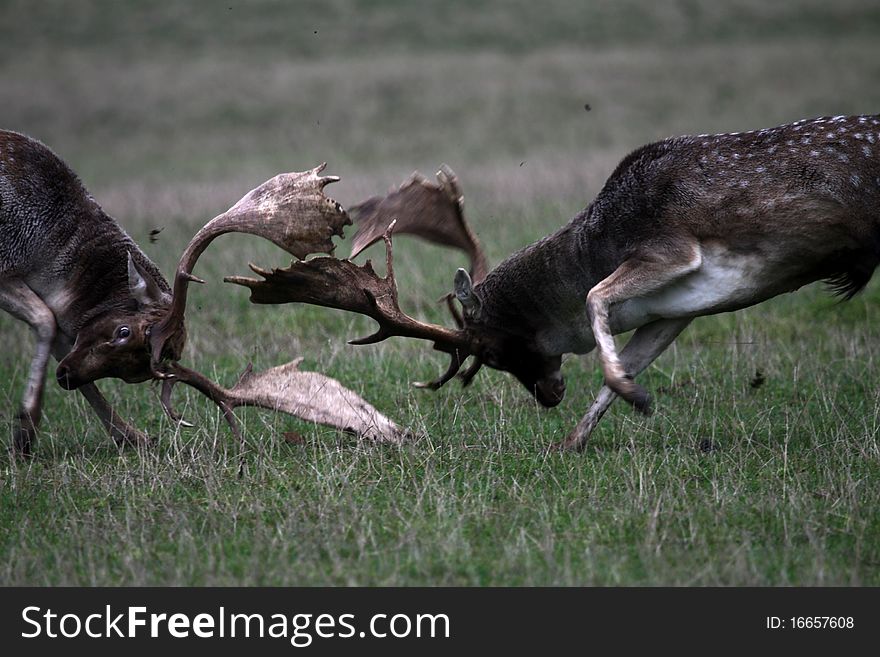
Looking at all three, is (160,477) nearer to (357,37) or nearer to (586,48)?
(586,48)

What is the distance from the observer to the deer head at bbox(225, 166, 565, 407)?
741 centimetres

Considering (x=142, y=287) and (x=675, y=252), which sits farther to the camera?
(x=142, y=287)

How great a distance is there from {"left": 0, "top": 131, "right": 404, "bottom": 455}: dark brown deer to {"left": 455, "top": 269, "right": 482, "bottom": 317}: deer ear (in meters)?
0.87

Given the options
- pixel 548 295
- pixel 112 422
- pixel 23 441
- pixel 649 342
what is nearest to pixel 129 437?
pixel 112 422

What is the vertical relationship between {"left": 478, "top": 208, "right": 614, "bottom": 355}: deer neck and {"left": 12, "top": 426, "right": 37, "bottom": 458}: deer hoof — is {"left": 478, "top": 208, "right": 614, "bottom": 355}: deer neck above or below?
above

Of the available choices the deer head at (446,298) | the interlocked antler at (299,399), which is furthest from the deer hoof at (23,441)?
the deer head at (446,298)

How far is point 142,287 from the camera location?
7559 millimetres

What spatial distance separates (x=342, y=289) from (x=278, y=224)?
1.77ft

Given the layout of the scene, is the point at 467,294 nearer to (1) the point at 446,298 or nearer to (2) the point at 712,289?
(1) the point at 446,298

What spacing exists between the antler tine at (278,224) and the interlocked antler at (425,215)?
673mm

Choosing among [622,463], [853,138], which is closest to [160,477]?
[622,463]

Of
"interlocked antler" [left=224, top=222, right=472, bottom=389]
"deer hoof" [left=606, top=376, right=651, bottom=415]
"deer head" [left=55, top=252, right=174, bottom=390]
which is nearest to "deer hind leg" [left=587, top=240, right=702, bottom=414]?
"deer hoof" [left=606, top=376, right=651, bottom=415]

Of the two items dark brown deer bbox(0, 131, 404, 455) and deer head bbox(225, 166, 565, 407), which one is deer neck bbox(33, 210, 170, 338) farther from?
deer head bbox(225, 166, 565, 407)

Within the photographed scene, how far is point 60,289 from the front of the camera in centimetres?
786
